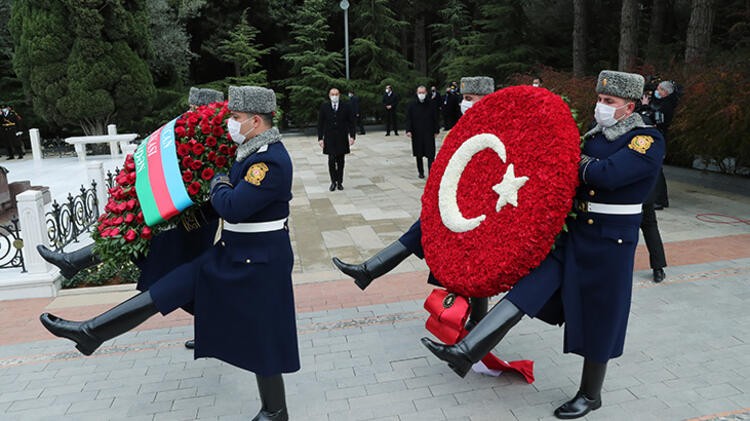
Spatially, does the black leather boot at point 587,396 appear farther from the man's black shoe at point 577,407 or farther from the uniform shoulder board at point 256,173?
the uniform shoulder board at point 256,173

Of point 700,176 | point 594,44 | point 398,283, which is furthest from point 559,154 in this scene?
point 594,44

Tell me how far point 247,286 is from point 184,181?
2.37ft

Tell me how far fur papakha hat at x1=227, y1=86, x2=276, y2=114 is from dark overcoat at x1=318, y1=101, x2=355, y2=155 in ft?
24.6

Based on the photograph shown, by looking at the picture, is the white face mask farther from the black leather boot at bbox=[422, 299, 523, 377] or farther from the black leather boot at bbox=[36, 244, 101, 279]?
the black leather boot at bbox=[36, 244, 101, 279]

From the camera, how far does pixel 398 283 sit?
595 cm

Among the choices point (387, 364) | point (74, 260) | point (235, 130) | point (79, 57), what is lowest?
point (387, 364)

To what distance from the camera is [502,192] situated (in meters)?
3.36

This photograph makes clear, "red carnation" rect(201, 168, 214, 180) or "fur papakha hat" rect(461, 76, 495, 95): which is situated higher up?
"fur papakha hat" rect(461, 76, 495, 95)

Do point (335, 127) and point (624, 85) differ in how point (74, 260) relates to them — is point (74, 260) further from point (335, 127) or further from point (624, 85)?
point (335, 127)

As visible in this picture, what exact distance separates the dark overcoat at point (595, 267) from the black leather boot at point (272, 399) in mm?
1454

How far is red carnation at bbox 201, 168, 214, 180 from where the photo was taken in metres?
3.42

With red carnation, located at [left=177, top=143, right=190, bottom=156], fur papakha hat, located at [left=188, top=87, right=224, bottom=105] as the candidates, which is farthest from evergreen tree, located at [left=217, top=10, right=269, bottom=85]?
red carnation, located at [left=177, top=143, right=190, bottom=156]

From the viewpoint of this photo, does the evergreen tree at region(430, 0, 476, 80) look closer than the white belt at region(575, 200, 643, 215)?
No

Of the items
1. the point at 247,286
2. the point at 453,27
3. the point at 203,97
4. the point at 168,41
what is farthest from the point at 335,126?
the point at 453,27
